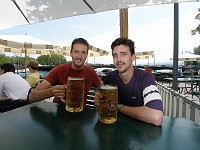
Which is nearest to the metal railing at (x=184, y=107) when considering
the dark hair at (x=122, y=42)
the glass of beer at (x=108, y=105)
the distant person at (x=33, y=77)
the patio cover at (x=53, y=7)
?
the dark hair at (x=122, y=42)

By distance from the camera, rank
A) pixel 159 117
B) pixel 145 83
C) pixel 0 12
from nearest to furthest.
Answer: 1. pixel 159 117
2. pixel 145 83
3. pixel 0 12

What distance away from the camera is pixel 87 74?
2506 mm

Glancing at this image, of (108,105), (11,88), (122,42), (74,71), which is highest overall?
(122,42)

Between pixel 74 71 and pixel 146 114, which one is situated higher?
pixel 74 71

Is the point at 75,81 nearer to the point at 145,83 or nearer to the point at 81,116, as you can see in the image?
the point at 81,116

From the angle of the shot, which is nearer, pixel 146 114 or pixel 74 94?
pixel 146 114

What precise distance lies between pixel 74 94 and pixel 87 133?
1.39ft

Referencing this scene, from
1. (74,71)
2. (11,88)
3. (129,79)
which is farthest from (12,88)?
(129,79)

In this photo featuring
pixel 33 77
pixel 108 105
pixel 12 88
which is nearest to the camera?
pixel 108 105

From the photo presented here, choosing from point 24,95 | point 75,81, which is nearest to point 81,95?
point 75,81

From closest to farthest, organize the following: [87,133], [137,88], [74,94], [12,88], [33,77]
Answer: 1. [87,133]
2. [74,94]
3. [137,88]
4. [12,88]
5. [33,77]

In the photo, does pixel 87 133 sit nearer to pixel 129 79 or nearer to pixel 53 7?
pixel 129 79

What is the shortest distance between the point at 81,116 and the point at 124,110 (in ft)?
0.90

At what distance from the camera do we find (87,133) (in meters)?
1.00
